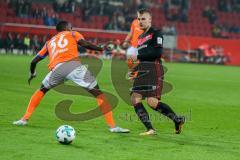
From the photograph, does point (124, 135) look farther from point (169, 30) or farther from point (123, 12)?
point (169, 30)

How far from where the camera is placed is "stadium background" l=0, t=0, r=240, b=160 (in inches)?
301

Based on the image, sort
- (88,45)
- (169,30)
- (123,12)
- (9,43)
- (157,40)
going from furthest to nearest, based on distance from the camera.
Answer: (169,30), (123,12), (9,43), (88,45), (157,40)

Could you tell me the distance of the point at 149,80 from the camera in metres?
9.16

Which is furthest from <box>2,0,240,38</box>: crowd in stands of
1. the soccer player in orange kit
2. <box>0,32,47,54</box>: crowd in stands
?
the soccer player in orange kit

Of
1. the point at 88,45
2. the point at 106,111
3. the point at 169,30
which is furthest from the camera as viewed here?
the point at 169,30

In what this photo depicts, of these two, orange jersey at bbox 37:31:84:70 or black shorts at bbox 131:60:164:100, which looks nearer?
black shorts at bbox 131:60:164:100

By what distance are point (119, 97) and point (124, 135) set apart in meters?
6.03

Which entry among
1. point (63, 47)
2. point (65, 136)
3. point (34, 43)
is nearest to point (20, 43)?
point (34, 43)

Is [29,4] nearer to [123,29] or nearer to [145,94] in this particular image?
[123,29]

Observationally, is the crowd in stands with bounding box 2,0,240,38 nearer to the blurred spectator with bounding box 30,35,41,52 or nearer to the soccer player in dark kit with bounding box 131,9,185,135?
the blurred spectator with bounding box 30,35,41,52

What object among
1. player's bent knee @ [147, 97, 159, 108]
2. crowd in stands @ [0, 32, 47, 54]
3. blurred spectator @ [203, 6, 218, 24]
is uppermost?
player's bent knee @ [147, 97, 159, 108]

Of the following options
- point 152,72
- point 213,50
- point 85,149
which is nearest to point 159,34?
point 152,72

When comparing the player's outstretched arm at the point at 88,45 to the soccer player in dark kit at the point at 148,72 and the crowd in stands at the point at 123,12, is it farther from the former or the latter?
the crowd in stands at the point at 123,12

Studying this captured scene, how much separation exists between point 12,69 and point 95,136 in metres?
13.4
